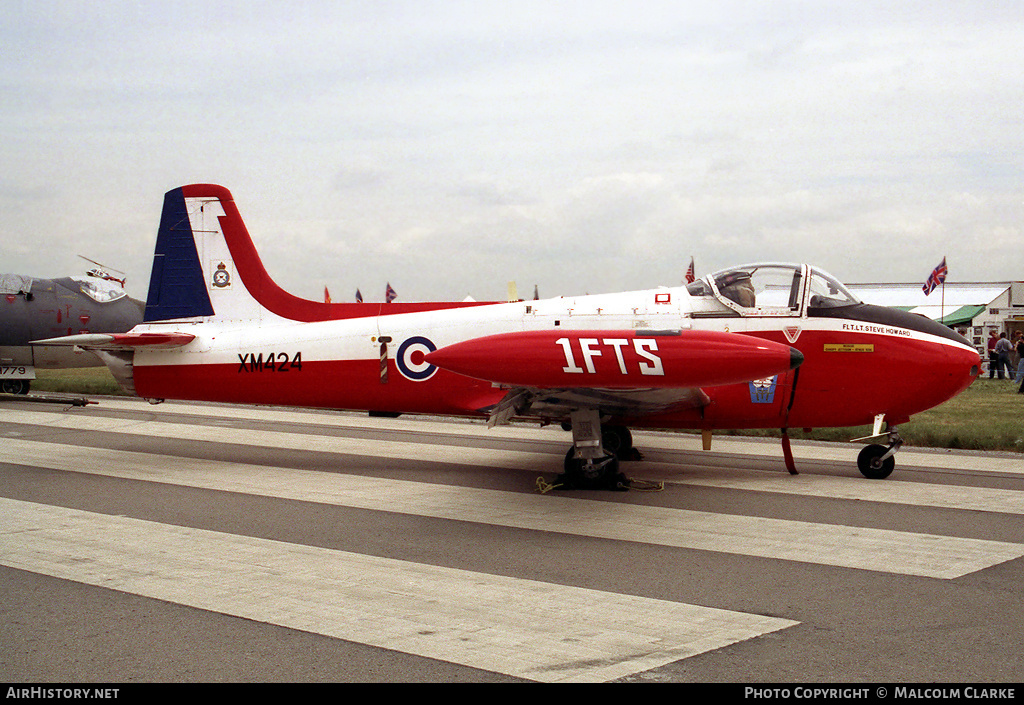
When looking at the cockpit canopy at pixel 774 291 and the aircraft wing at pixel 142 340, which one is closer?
the cockpit canopy at pixel 774 291

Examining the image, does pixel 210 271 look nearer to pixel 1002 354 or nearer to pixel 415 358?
pixel 415 358

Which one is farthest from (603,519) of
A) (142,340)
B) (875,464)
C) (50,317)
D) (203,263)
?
(50,317)

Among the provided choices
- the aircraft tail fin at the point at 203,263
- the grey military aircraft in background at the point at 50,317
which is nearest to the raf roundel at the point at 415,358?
the aircraft tail fin at the point at 203,263

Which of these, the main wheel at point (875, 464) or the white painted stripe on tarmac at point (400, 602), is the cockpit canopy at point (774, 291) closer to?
the main wheel at point (875, 464)

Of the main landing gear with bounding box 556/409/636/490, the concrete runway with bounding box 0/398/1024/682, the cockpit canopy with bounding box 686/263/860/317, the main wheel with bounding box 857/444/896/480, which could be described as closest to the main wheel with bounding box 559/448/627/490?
the main landing gear with bounding box 556/409/636/490

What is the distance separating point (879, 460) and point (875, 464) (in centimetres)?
6

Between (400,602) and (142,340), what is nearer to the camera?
(400,602)

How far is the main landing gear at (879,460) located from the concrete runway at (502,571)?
209 millimetres

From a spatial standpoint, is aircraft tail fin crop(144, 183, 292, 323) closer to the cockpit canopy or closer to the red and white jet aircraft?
the red and white jet aircraft

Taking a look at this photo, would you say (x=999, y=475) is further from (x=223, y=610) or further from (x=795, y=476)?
(x=223, y=610)

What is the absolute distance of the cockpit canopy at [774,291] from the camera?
10.4m

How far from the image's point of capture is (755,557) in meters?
6.98

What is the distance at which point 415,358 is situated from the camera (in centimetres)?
1128

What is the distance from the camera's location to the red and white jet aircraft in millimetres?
8258
